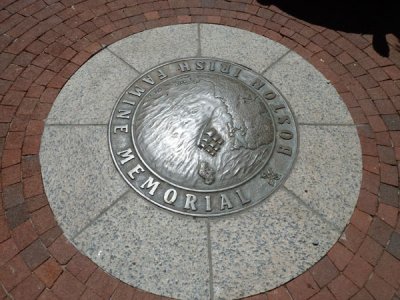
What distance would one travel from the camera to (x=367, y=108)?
3.89 metres

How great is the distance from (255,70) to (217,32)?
774 millimetres

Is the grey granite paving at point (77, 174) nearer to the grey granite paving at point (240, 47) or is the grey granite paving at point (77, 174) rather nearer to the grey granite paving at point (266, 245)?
the grey granite paving at point (266, 245)

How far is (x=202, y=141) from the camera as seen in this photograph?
10.7 feet

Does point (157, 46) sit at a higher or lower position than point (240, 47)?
higher

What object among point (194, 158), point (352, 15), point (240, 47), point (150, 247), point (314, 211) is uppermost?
point (240, 47)

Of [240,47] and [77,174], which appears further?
[240,47]

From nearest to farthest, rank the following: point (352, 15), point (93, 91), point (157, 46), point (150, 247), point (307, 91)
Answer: point (150, 247) → point (93, 91) → point (307, 91) → point (157, 46) → point (352, 15)

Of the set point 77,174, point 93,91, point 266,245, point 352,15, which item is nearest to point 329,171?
point 266,245

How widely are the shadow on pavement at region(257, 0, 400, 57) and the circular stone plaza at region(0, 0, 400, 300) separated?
0.39 feet

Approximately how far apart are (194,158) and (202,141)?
0.17 metres

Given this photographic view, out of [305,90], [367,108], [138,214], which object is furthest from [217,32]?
[138,214]

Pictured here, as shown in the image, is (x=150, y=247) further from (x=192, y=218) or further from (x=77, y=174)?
(x=77, y=174)

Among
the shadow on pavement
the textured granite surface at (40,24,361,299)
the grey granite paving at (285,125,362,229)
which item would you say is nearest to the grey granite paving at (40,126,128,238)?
the textured granite surface at (40,24,361,299)

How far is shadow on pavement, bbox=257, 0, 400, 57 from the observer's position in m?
4.68
